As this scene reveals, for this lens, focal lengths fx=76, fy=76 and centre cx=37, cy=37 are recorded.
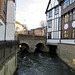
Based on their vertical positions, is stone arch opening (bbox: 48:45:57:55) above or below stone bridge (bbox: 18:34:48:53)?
below

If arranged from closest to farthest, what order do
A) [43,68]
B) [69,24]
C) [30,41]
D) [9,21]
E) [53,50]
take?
[43,68] < [9,21] < [69,24] < [30,41] < [53,50]

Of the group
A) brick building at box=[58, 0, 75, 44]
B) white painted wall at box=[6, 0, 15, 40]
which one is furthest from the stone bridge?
brick building at box=[58, 0, 75, 44]

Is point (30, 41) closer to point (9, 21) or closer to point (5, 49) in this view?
point (9, 21)

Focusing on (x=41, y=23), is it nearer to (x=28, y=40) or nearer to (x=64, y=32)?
(x=28, y=40)

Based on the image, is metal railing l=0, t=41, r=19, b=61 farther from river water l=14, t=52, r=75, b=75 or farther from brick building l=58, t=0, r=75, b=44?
brick building l=58, t=0, r=75, b=44

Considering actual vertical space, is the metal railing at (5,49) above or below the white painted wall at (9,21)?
below

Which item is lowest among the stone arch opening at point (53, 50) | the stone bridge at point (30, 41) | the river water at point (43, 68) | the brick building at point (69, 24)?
the river water at point (43, 68)

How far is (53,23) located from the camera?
694 inches

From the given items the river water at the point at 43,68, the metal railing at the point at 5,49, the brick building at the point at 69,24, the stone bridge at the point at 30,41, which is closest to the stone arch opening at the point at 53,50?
the stone bridge at the point at 30,41

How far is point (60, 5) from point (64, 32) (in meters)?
5.99

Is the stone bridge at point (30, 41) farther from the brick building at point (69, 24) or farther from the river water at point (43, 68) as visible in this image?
the river water at point (43, 68)

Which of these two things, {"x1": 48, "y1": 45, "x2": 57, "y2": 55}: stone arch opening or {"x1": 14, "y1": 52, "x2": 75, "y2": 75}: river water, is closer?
{"x1": 14, "y1": 52, "x2": 75, "y2": 75}: river water

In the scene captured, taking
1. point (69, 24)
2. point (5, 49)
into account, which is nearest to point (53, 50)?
point (69, 24)

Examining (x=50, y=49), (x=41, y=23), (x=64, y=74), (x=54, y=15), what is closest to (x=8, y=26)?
(x=64, y=74)
